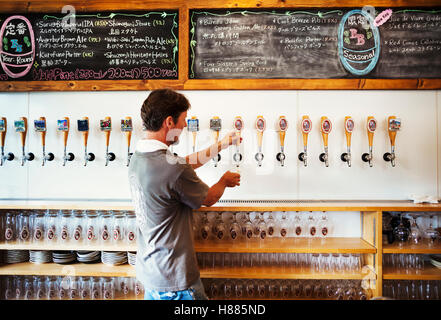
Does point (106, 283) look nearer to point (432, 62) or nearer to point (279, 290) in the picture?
point (279, 290)

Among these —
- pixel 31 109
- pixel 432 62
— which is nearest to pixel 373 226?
pixel 432 62

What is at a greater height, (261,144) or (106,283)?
(261,144)

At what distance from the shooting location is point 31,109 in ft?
9.21

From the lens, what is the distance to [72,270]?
7.68 feet

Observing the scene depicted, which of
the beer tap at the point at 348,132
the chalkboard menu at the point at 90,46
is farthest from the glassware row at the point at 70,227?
the beer tap at the point at 348,132

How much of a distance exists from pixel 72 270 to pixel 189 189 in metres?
1.45

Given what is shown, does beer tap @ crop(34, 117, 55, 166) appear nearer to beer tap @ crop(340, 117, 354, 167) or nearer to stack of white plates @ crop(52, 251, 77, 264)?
stack of white plates @ crop(52, 251, 77, 264)

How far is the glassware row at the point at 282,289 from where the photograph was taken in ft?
7.72

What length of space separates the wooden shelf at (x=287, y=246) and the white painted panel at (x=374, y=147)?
423 mm

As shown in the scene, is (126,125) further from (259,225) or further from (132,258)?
(259,225)

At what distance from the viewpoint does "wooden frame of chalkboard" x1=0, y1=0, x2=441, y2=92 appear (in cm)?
265

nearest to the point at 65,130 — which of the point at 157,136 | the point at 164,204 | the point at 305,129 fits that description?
the point at 157,136

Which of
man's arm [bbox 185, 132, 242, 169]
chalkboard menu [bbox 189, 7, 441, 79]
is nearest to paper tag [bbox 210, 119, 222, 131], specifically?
chalkboard menu [bbox 189, 7, 441, 79]
